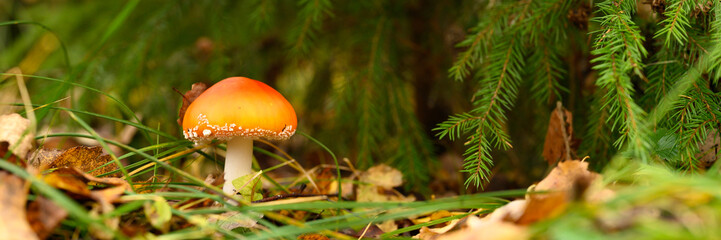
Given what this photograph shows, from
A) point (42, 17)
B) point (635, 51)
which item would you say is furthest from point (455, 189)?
point (42, 17)

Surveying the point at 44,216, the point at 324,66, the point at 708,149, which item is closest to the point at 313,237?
the point at 44,216

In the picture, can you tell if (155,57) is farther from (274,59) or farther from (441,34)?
(441,34)

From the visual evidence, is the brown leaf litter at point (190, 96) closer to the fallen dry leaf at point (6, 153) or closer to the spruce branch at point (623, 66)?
the fallen dry leaf at point (6, 153)

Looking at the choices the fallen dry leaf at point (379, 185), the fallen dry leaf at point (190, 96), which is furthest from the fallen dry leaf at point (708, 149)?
the fallen dry leaf at point (190, 96)

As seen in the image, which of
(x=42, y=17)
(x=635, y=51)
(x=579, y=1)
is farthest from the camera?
(x=42, y=17)

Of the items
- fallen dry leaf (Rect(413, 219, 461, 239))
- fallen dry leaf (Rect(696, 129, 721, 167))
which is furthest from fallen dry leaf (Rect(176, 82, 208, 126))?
fallen dry leaf (Rect(696, 129, 721, 167))
